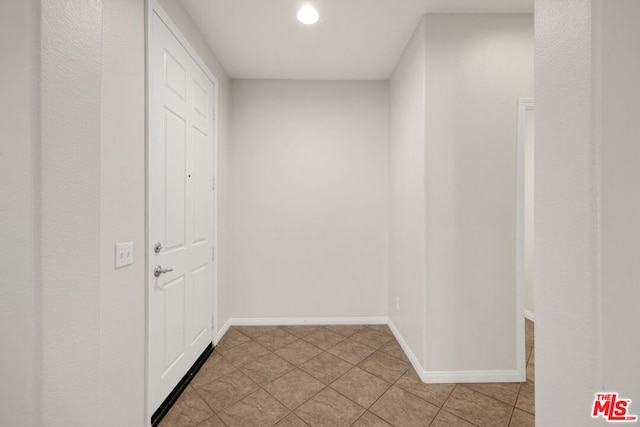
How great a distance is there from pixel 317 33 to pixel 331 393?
284cm

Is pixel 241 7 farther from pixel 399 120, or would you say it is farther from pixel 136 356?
pixel 136 356

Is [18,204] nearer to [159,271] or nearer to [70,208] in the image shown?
[70,208]

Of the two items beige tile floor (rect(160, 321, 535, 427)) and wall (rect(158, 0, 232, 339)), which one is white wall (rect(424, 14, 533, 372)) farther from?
wall (rect(158, 0, 232, 339))

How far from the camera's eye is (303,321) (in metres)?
2.97

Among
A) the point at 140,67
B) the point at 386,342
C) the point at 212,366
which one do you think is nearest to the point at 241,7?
the point at 140,67

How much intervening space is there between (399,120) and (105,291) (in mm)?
2619

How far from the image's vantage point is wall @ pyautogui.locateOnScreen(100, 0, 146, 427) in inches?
47.2

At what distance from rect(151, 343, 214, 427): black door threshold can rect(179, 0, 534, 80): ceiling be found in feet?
8.99

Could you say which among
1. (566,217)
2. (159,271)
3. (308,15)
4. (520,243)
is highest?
(308,15)

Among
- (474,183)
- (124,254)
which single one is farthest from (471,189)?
(124,254)

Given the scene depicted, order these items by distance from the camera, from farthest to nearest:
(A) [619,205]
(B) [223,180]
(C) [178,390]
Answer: (B) [223,180] < (C) [178,390] < (A) [619,205]

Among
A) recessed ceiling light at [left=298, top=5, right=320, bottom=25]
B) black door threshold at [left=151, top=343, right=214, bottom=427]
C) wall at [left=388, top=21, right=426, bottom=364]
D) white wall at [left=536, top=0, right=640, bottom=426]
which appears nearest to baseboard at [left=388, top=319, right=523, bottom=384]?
wall at [left=388, top=21, right=426, bottom=364]

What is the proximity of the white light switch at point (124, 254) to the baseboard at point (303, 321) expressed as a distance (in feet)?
6.05

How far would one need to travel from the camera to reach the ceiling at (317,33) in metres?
1.90
